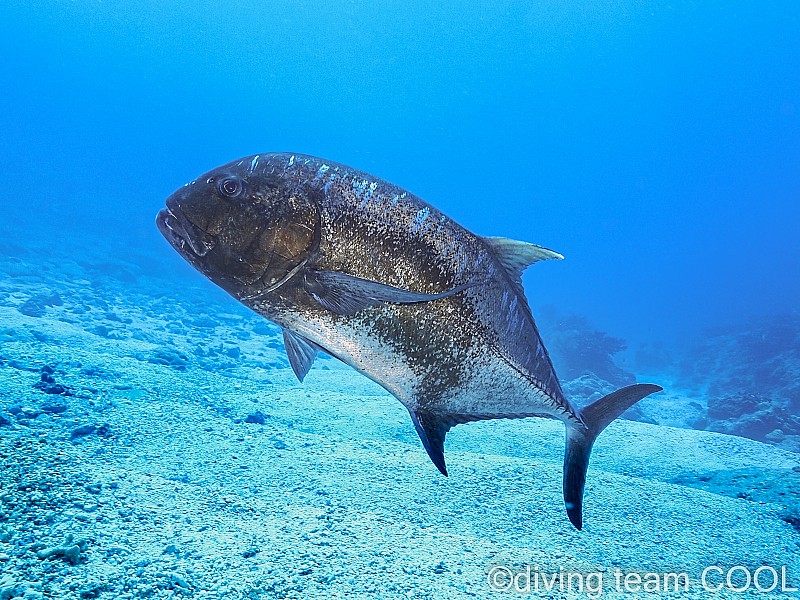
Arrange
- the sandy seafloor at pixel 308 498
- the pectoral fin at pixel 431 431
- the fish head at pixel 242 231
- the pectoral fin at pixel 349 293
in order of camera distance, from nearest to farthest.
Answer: the pectoral fin at pixel 349 293 < the fish head at pixel 242 231 < the pectoral fin at pixel 431 431 < the sandy seafloor at pixel 308 498

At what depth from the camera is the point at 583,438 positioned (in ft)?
7.14

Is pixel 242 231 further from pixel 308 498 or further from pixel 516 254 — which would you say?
pixel 308 498

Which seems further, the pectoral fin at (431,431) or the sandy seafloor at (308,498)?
the sandy seafloor at (308,498)

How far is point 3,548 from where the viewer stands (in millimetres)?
2066

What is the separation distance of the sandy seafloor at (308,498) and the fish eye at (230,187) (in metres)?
2.12

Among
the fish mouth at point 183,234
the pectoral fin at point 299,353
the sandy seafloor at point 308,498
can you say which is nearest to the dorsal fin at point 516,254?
the pectoral fin at point 299,353

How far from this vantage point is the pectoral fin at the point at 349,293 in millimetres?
1472

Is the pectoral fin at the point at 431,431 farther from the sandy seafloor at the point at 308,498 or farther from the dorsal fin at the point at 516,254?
the sandy seafloor at the point at 308,498

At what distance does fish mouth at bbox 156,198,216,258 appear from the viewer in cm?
160

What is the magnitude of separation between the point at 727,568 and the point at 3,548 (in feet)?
15.9

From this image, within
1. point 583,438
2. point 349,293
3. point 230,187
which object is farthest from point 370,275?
point 583,438

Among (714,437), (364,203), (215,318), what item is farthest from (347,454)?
(215,318)

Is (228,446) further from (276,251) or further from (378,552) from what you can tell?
(276,251)

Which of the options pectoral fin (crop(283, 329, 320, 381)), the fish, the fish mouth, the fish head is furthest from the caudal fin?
the fish mouth
